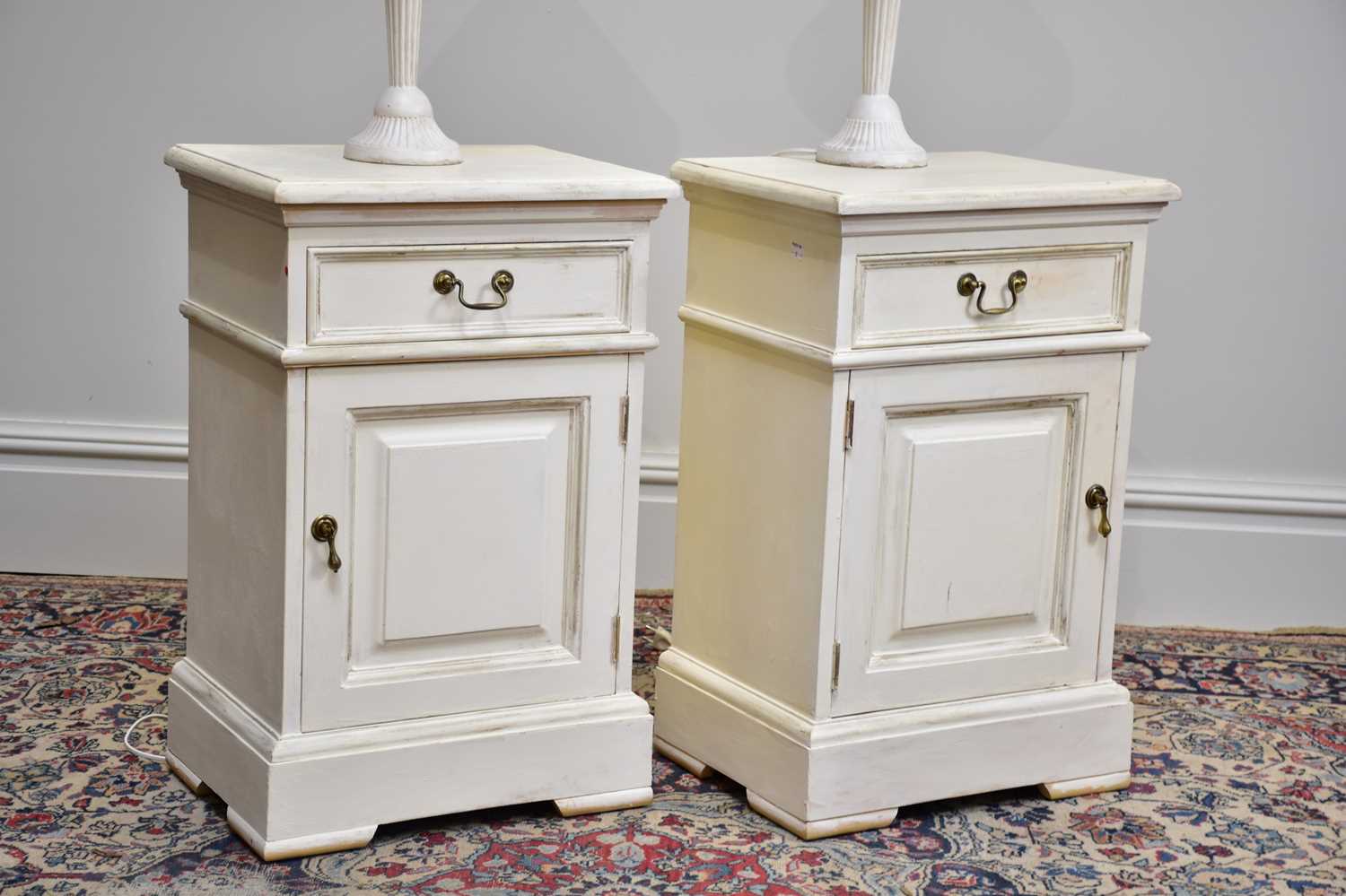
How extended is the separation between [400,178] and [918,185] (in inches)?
26.5

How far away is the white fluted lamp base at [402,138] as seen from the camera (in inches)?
87.6

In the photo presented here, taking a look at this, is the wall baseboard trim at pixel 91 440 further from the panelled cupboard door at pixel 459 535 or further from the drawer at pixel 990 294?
the drawer at pixel 990 294

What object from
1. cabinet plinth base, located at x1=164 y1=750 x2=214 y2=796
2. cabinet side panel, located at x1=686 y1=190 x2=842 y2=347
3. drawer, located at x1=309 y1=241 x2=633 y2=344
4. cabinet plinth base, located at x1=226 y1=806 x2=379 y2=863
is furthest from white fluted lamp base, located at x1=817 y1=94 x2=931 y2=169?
cabinet plinth base, located at x1=164 y1=750 x2=214 y2=796

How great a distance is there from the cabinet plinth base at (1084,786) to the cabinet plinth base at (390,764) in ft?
1.94

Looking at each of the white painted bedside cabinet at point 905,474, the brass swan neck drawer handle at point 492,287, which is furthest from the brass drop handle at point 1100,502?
the brass swan neck drawer handle at point 492,287

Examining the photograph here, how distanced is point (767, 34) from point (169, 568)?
150 centimetres

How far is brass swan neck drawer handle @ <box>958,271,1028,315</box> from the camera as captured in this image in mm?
2262

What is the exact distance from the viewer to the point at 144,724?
8.46ft

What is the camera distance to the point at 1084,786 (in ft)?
8.23

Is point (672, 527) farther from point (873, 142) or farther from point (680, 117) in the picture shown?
point (873, 142)


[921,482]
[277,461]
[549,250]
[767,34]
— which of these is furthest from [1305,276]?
[277,461]

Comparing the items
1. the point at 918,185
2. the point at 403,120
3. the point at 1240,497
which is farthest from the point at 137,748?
the point at 1240,497

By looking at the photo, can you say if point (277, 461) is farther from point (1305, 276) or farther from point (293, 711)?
point (1305, 276)

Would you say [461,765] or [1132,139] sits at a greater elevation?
[1132,139]
